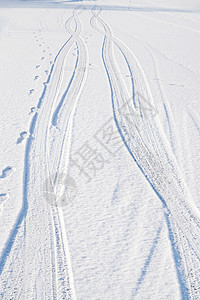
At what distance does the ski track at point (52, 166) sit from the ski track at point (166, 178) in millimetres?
780

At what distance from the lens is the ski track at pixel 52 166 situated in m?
2.35

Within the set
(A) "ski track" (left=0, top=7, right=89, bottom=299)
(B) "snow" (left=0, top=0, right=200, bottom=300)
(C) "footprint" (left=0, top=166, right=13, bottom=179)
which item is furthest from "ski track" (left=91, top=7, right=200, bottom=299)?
(C) "footprint" (left=0, top=166, right=13, bottom=179)

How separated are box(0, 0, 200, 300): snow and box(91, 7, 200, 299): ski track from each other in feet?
0.04

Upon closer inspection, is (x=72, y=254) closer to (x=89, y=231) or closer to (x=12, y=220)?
(x=89, y=231)

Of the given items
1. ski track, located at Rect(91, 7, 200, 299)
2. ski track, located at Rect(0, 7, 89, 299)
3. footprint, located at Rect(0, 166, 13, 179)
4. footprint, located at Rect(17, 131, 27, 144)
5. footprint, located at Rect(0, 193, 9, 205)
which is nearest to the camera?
ski track, located at Rect(0, 7, 89, 299)

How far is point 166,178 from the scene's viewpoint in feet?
10.9

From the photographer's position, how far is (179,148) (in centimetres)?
376

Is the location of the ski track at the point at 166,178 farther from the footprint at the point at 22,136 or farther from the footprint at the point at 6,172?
the footprint at the point at 6,172

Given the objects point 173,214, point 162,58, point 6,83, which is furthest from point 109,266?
point 162,58

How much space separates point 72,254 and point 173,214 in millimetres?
1080

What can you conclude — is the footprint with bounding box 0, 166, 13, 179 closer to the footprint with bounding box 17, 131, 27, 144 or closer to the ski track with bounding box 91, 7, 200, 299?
the footprint with bounding box 17, 131, 27, 144

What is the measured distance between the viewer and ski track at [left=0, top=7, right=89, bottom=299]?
2.35 m

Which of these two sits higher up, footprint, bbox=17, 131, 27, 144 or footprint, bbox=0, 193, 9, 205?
footprint, bbox=17, 131, 27, 144

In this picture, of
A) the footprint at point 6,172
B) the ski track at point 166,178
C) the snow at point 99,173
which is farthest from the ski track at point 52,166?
the ski track at point 166,178
